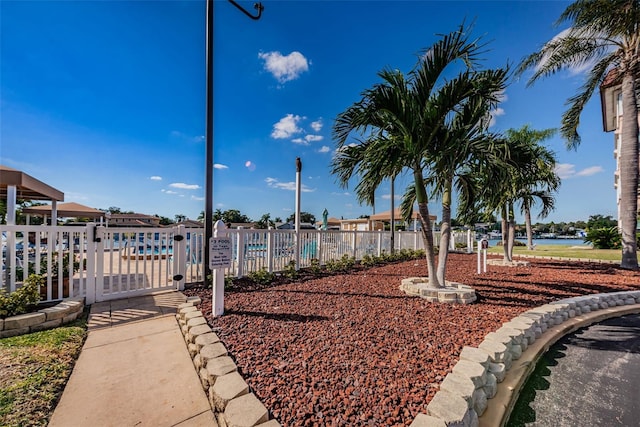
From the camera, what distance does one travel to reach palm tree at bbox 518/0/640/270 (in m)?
6.80

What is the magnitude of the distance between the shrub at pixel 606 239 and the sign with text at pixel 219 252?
18701 millimetres

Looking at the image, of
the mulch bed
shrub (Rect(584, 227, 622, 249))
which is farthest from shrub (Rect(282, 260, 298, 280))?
shrub (Rect(584, 227, 622, 249))

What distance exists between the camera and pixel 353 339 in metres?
2.55

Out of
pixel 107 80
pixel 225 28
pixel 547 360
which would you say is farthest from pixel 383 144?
pixel 107 80

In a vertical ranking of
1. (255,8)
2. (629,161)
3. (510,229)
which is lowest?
(510,229)

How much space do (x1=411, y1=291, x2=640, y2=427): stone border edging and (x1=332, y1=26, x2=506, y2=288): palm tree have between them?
1.41 meters

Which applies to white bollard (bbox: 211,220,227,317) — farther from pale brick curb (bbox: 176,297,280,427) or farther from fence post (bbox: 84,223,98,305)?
fence post (bbox: 84,223,98,305)

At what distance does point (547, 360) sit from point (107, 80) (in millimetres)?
10159

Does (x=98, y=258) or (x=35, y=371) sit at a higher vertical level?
(x=98, y=258)

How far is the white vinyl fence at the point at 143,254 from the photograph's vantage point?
11.8ft

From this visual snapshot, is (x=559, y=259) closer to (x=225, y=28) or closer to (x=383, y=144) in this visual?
(x=383, y=144)

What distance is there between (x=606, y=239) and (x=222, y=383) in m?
19.4

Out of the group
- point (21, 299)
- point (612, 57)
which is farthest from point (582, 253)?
point (21, 299)

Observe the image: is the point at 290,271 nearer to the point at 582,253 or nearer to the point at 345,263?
the point at 345,263
